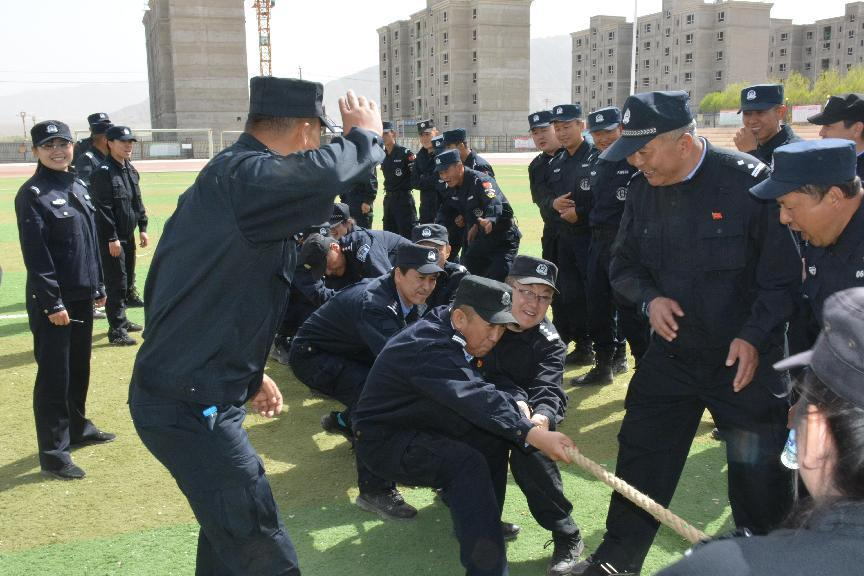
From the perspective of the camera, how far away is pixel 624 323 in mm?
6340

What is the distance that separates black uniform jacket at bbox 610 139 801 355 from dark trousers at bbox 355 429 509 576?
3.40 ft

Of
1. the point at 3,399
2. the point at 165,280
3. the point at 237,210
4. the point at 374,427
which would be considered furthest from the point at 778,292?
the point at 3,399

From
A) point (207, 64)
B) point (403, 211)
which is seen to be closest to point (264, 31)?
point (207, 64)

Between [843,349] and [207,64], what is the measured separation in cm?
8317

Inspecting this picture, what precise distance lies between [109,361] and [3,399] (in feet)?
3.93

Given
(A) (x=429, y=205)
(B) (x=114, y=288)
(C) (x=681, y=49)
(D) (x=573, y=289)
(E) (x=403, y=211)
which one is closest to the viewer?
(D) (x=573, y=289)

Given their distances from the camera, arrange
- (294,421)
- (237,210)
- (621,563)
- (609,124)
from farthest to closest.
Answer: (609,124) → (294,421) → (621,563) → (237,210)

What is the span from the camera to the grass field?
12.8 feet

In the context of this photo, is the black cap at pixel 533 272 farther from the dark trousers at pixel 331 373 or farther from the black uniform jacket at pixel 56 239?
the black uniform jacket at pixel 56 239

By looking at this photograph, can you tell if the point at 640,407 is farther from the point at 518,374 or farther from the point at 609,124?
the point at 609,124

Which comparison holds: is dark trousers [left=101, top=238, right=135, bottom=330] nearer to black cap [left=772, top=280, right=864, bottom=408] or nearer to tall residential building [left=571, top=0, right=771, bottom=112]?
black cap [left=772, top=280, right=864, bottom=408]

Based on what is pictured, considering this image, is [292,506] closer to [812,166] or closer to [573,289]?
[812,166]

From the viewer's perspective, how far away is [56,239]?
509 cm

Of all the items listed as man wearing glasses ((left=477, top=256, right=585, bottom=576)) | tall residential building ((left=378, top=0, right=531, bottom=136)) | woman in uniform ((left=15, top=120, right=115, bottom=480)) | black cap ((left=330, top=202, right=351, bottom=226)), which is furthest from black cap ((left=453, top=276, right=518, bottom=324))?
tall residential building ((left=378, top=0, right=531, bottom=136))
